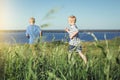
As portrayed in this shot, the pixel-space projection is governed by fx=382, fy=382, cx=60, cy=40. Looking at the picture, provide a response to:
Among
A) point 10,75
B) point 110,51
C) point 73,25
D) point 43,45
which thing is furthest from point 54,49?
point 73,25

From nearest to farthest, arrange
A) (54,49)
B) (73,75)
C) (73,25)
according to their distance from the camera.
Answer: (73,75) < (54,49) < (73,25)

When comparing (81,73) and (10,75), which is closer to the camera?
(81,73)

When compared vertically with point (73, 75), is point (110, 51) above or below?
above

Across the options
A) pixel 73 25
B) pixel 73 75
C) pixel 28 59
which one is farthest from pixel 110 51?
pixel 73 25

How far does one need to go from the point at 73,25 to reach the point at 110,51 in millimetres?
5404

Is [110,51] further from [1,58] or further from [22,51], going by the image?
[22,51]

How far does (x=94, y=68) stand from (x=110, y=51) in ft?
2.77

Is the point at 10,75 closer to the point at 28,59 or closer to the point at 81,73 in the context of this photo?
the point at 28,59

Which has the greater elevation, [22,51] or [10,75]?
[22,51]

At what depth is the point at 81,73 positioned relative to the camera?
11.6ft

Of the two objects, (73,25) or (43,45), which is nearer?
(43,45)

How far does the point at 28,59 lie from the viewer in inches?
150

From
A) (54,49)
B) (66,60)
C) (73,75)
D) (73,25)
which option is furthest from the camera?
(73,25)

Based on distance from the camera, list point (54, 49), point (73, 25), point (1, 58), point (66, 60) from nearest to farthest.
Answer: point (1, 58) < point (66, 60) < point (54, 49) < point (73, 25)
